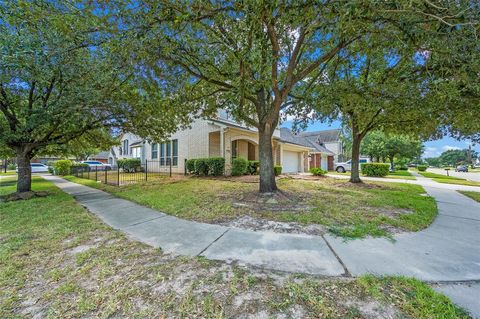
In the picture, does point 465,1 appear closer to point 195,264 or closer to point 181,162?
point 195,264

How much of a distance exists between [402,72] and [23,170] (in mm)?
15209

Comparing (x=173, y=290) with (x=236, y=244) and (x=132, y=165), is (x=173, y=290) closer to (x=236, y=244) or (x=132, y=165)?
(x=236, y=244)

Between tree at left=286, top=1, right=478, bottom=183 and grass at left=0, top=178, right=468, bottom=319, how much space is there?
3.91 metres

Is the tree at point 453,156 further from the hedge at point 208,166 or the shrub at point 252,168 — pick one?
the hedge at point 208,166

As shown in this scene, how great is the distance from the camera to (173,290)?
2.32 m

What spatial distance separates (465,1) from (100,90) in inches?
343

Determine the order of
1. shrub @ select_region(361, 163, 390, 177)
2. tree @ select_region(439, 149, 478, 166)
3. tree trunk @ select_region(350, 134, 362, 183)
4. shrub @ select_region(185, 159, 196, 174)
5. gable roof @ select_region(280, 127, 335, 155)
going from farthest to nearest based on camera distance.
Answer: tree @ select_region(439, 149, 478, 166) → gable roof @ select_region(280, 127, 335, 155) → shrub @ select_region(361, 163, 390, 177) → shrub @ select_region(185, 159, 196, 174) → tree trunk @ select_region(350, 134, 362, 183)

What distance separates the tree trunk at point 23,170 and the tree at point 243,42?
21.6 feet

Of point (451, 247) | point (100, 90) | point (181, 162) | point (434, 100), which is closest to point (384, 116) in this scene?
point (434, 100)

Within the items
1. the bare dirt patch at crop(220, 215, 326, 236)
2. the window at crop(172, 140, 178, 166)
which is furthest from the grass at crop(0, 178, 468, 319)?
the window at crop(172, 140, 178, 166)

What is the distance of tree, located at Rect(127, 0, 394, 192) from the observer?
12.8 ft

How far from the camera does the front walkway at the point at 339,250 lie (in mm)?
2668

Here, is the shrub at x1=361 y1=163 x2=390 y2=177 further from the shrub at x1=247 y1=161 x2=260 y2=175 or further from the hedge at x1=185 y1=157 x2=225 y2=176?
the hedge at x1=185 y1=157 x2=225 y2=176

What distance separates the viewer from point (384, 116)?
9.99 m
